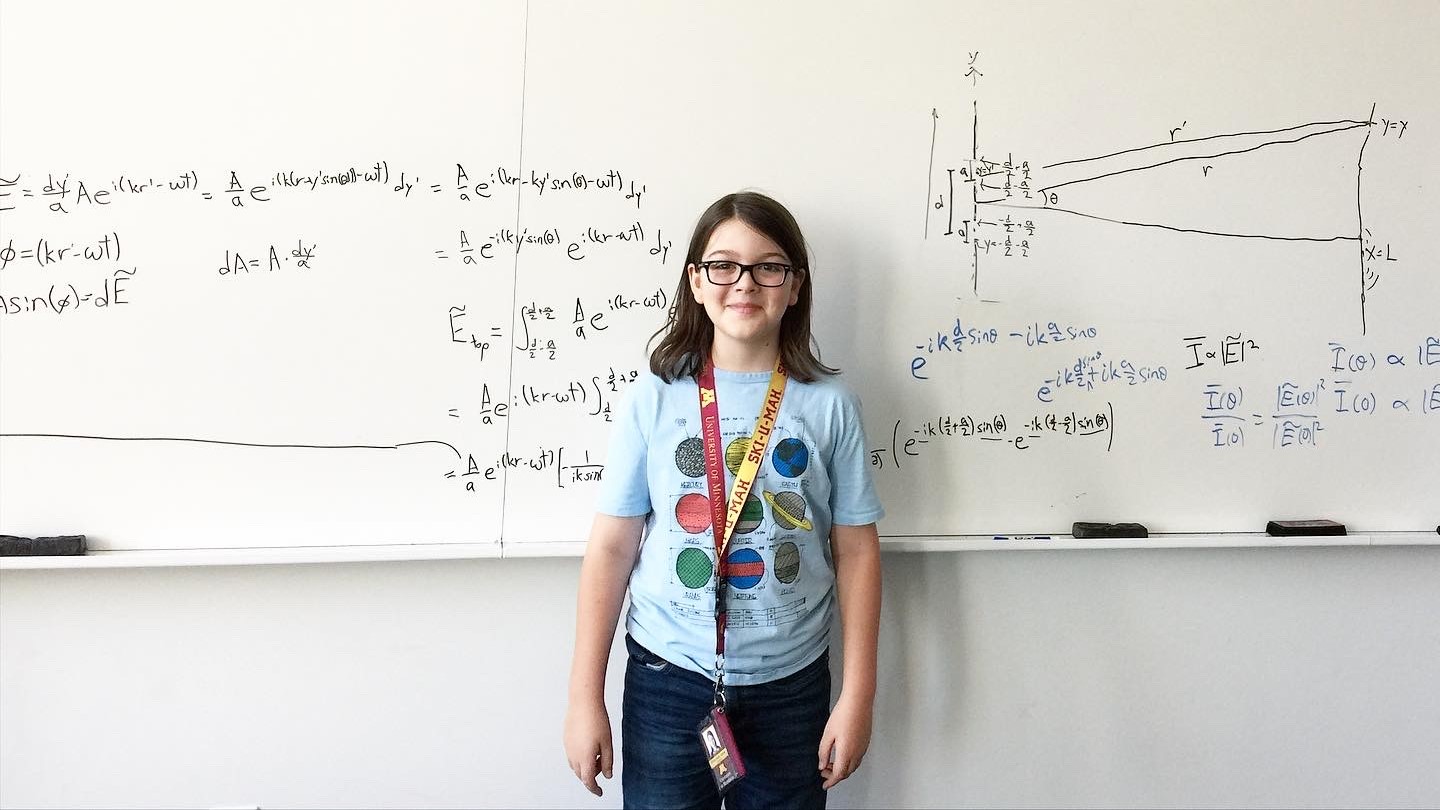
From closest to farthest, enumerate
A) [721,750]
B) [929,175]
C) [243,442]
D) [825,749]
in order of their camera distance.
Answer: [721,750] → [825,749] → [243,442] → [929,175]

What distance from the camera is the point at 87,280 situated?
1.33 meters

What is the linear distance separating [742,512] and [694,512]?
0.08 meters

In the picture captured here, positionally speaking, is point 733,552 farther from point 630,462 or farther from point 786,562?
point 630,462

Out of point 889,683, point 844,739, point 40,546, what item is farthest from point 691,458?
point 40,546

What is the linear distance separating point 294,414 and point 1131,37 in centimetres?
180

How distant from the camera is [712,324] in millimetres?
1335

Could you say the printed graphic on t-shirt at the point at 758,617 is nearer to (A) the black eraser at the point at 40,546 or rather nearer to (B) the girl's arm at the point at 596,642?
(B) the girl's arm at the point at 596,642

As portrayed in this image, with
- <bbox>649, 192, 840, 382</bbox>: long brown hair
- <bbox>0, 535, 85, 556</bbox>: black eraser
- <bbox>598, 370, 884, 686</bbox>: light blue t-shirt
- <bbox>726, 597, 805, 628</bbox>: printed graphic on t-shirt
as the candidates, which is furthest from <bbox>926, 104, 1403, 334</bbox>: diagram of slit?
<bbox>0, 535, 85, 556</bbox>: black eraser

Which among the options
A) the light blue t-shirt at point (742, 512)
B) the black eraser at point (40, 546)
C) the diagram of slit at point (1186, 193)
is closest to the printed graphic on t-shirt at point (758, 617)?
the light blue t-shirt at point (742, 512)

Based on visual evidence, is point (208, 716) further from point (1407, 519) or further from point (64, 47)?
point (1407, 519)

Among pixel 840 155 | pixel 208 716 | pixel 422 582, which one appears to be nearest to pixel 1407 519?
pixel 840 155

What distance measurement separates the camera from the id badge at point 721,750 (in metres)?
1.15

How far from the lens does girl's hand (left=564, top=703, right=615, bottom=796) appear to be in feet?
4.03

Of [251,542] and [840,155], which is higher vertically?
[840,155]
